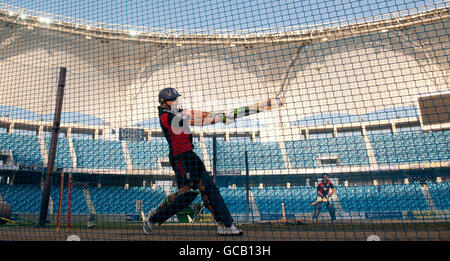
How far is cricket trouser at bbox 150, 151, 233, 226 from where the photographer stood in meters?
3.57

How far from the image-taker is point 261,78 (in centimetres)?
2642

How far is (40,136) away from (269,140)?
20.2m

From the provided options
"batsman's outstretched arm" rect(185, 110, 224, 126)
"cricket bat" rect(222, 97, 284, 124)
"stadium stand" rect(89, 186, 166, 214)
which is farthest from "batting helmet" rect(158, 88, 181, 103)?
"stadium stand" rect(89, 186, 166, 214)

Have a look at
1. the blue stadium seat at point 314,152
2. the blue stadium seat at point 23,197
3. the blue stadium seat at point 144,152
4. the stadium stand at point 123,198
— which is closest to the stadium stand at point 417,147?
the blue stadium seat at point 314,152

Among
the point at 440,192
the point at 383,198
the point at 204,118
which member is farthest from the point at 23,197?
the point at 440,192

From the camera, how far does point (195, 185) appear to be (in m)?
3.65

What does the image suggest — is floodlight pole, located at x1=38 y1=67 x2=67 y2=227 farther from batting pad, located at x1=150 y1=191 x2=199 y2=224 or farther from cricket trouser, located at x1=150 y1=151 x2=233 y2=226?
cricket trouser, located at x1=150 y1=151 x2=233 y2=226

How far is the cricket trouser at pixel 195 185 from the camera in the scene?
357 cm

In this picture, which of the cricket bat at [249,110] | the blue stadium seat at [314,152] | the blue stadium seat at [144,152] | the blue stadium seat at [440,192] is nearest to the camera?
the cricket bat at [249,110]

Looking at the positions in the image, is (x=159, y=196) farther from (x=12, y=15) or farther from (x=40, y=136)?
(x=12, y=15)

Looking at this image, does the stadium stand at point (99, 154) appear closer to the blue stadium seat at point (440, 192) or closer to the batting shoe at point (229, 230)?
the batting shoe at point (229, 230)

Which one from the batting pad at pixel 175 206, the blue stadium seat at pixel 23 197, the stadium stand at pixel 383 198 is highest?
the batting pad at pixel 175 206

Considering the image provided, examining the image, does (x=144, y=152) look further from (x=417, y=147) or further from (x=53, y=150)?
(x=417, y=147)

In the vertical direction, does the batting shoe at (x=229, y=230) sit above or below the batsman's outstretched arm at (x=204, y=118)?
below
